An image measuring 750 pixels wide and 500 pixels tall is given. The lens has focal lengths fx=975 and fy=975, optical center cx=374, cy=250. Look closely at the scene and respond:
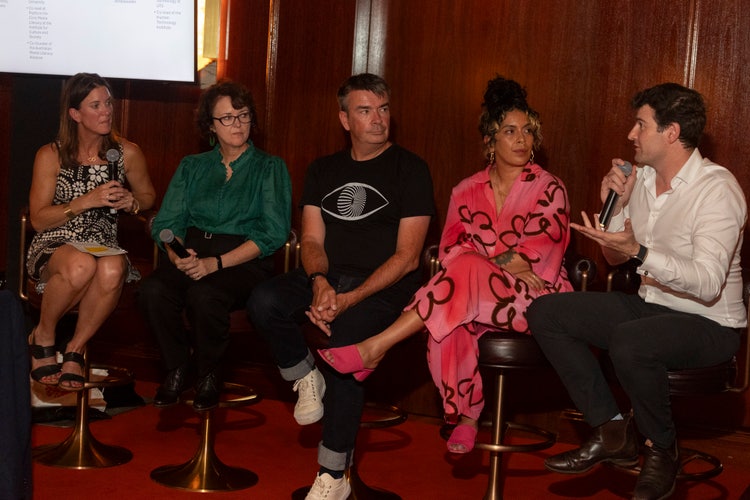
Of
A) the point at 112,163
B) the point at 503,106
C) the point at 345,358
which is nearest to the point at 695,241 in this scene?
the point at 503,106

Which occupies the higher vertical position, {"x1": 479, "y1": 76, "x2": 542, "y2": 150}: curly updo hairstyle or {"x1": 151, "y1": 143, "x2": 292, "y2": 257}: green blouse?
{"x1": 479, "y1": 76, "x2": 542, "y2": 150}: curly updo hairstyle

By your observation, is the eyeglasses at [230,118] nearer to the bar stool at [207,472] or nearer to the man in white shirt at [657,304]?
the bar stool at [207,472]

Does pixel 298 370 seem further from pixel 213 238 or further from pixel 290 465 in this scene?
pixel 213 238

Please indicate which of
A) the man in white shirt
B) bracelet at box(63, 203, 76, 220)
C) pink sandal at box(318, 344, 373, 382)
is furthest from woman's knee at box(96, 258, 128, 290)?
the man in white shirt

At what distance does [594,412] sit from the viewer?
3.10 metres

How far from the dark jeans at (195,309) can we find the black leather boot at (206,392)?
0.02 m

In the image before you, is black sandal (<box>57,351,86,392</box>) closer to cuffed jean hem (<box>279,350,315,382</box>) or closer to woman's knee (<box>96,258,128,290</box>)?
woman's knee (<box>96,258,128,290</box>)

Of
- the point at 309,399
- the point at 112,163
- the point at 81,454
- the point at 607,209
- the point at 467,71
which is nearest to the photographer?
the point at 607,209

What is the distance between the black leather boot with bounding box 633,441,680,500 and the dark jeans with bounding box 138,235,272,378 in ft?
4.97

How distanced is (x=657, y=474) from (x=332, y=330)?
1.16 metres

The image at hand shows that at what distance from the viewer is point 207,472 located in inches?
144

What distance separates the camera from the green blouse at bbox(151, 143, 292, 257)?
386 cm

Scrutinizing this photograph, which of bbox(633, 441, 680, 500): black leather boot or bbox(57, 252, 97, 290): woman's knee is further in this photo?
bbox(57, 252, 97, 290): woman's knee

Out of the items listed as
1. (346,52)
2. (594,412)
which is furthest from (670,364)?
(346,52)
